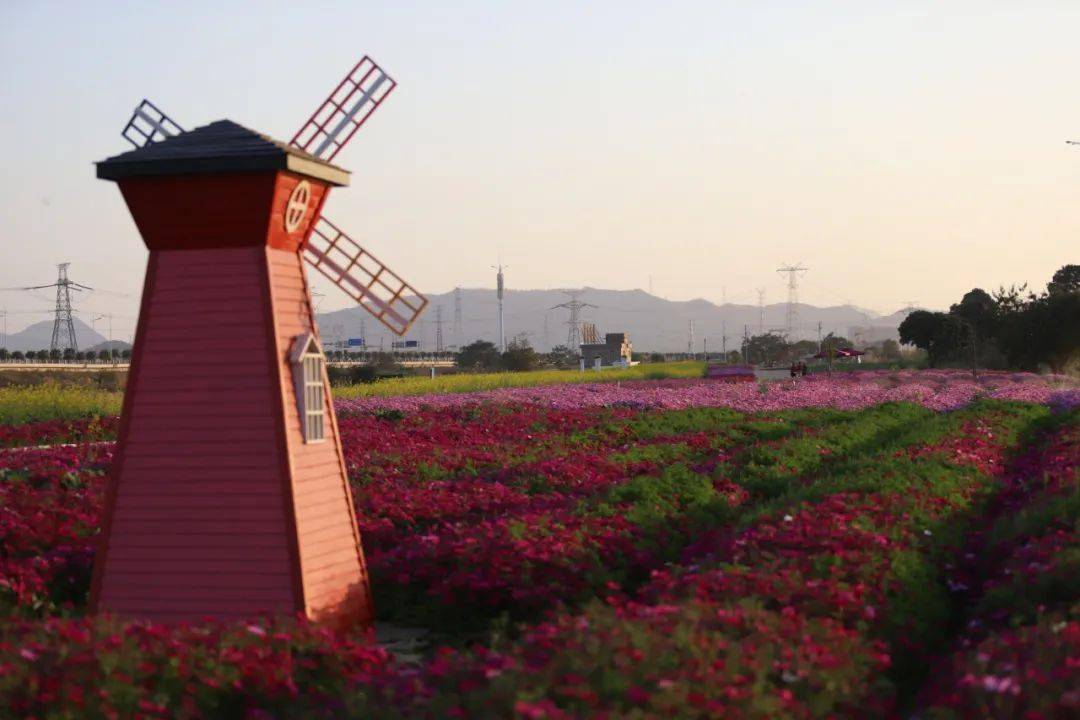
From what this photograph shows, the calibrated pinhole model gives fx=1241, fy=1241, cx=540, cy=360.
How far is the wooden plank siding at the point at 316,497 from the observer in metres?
11.5

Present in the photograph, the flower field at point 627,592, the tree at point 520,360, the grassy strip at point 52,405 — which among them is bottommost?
the flower field at point 627,592

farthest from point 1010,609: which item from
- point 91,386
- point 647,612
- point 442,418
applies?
point 91,386

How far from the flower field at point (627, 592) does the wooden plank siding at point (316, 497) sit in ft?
2.10

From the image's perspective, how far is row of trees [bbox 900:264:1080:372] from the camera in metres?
64.1

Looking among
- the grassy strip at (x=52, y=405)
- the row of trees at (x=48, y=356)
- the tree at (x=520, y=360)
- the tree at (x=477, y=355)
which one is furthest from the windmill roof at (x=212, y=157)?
the row of trees at (x=48, y=356)

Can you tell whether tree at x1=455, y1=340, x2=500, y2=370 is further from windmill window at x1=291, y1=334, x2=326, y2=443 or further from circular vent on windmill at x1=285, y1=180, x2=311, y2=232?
windmill window at x1=291, y1=334, x2=326, y2=443

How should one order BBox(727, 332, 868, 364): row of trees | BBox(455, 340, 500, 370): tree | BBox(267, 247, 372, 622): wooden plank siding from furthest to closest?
BBox(727, 332, 868, 364): row of trees
BBox(455, 340, 500, 370): tree
BBox(267, 247, 372, 622): wooden plank siding

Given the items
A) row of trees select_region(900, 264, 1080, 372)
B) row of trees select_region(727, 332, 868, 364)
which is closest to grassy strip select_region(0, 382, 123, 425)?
row of trees select_region(900, 264, 1080, 372)

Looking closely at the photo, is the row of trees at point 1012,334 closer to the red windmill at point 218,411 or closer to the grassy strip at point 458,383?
the grassy strip at point 458,383

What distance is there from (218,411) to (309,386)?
873mm

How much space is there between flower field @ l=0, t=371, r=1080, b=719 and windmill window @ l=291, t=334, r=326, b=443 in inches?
80.4

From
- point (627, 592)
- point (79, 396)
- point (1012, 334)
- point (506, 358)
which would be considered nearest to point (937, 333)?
point (1012, 334)

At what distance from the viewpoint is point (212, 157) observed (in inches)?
446

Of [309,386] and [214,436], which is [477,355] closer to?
[309,386]
